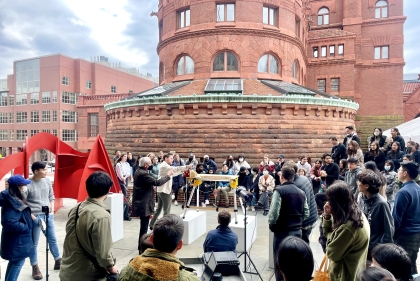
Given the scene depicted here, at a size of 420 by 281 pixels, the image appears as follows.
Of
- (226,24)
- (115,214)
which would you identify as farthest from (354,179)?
(226,24)

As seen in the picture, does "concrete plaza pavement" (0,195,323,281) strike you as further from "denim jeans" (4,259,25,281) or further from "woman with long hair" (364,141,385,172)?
"woman with long hair" (364,141,385,172)

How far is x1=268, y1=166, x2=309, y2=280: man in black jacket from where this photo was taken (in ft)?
14.9

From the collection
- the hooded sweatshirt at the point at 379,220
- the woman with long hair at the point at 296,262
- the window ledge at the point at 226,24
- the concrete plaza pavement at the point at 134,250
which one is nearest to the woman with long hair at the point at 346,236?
the hooded sweatshirt at the point at 379,220

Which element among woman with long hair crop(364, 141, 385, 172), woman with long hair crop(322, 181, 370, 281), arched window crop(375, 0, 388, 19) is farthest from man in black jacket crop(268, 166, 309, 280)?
arched window crop(375, 0, 388, 19)

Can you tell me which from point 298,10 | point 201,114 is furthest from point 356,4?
point 201,114

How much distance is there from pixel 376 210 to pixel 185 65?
63.4 feet

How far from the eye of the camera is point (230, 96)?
15.2m

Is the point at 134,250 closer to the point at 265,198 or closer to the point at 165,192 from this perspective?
the point at 165,192

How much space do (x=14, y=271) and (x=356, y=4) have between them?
111ft

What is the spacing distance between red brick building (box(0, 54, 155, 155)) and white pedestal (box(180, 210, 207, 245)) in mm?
34735

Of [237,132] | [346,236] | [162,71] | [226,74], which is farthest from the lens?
[162,71]

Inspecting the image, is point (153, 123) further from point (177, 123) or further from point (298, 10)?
point (298, 10)

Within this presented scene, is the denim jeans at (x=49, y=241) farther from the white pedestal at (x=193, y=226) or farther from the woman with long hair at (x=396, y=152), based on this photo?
the woman with long hair at (x=396, y=152)

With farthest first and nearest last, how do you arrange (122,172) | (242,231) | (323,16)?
(323,16)
(122,172)
(242,231)
